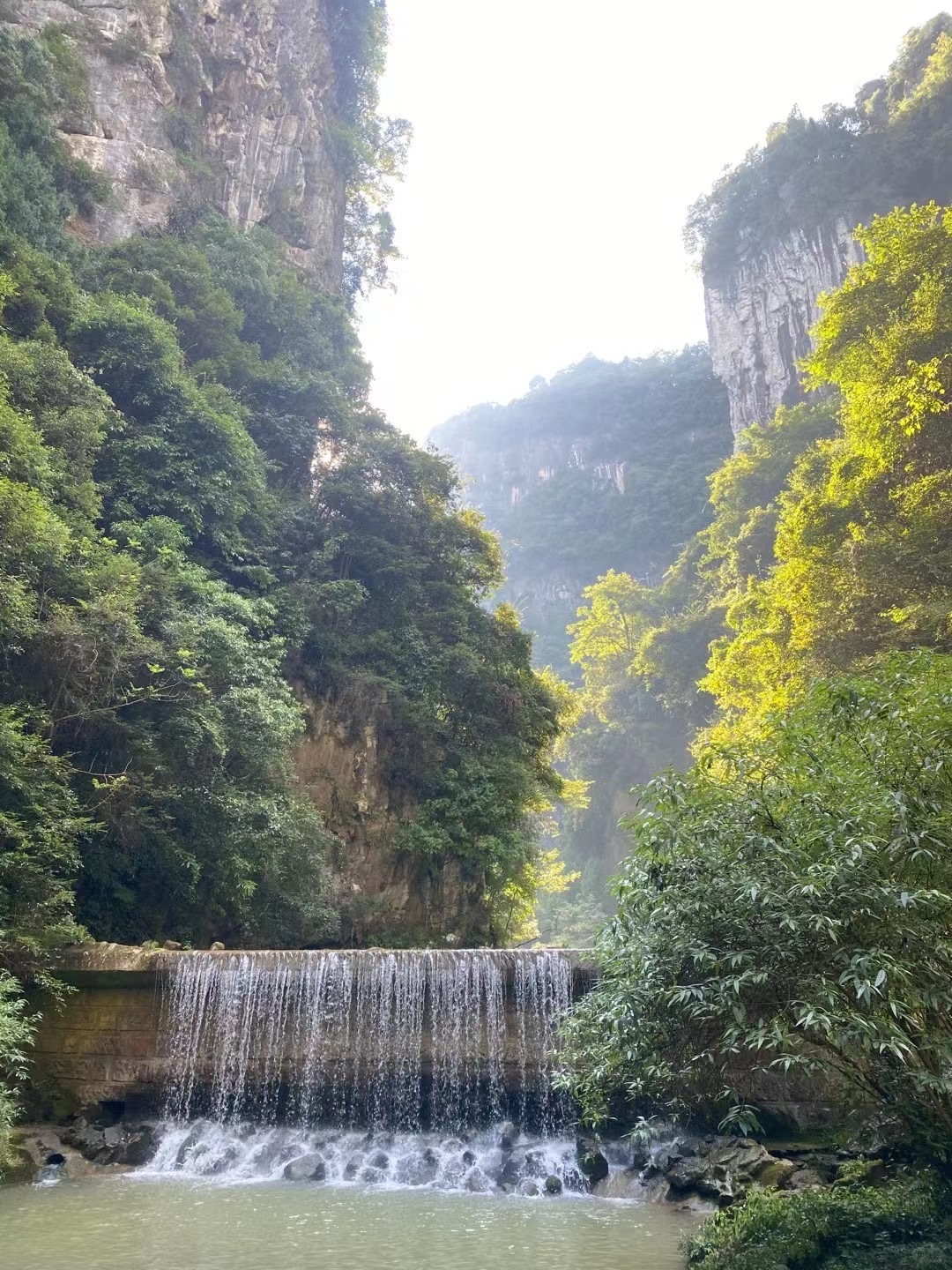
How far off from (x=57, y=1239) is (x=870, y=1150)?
673 cm

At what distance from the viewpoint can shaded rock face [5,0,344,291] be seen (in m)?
22.6

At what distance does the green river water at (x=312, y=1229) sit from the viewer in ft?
21.3

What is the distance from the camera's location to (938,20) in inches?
1401

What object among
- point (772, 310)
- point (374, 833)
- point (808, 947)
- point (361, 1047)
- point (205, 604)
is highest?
point (772, 310)

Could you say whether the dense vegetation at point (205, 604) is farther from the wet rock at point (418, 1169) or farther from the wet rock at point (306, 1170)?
the wet rock at point (418, 1169)

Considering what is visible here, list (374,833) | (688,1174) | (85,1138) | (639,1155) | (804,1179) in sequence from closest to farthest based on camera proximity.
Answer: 1. (804,1179)
2. (688,1174)
3. (639,1155)
4. (85,1138)
5. (374,833)

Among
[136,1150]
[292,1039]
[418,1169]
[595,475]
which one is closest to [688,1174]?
[418,1169]

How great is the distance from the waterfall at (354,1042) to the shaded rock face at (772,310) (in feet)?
105

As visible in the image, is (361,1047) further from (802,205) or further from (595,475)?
(595,475)

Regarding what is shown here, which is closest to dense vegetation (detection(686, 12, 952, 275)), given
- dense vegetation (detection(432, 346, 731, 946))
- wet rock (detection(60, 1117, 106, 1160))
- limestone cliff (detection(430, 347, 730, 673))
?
dense vegetation (detection(432, 346, 731, 946))

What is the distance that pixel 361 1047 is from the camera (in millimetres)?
10961

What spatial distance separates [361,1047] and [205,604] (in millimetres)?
7427

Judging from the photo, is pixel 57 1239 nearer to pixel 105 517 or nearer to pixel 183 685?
pixel 183 685

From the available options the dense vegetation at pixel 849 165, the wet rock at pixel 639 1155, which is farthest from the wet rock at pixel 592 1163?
the dense vegetation at pixel 849 165
